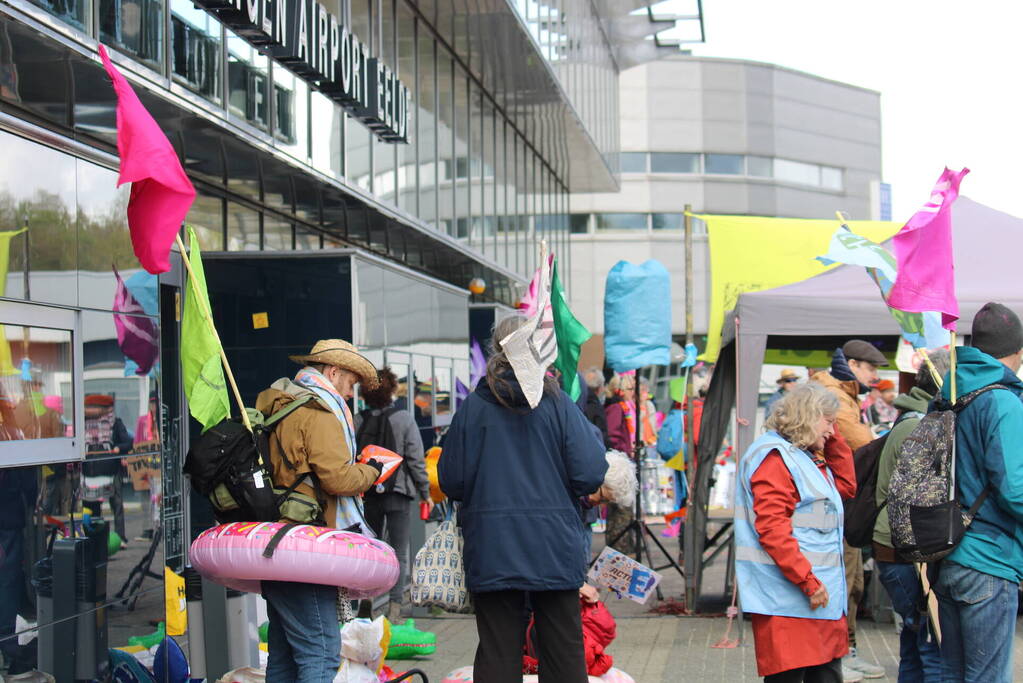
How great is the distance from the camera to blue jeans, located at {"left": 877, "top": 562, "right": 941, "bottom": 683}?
5707 millimetres

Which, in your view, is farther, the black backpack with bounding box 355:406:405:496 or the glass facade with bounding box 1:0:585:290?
the black backpack with bounding box 355:406:405:496

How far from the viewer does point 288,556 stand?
525cm

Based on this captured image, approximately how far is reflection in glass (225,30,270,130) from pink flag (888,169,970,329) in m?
5.10

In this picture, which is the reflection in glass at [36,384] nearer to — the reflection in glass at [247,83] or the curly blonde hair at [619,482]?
the curly blonde hair at [619,482]

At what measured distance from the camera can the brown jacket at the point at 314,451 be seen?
5699mm

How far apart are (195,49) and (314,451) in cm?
388

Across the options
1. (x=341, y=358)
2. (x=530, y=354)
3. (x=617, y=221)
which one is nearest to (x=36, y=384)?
(x=341, y=358)

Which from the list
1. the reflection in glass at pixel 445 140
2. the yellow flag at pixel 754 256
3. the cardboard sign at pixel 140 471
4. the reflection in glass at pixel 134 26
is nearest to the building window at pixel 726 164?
the reflection in glass at pixel 445 140

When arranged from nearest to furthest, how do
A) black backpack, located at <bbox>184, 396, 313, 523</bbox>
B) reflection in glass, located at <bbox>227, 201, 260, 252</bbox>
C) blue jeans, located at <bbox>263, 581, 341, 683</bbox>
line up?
black backpack, located at <bbox>184, 396, 313, 523</bbox> < blue jeans, located at <bbox>263, 581, 341, 683</bbox> < reflection in glass, located at <bbox>227, 201, 260, 252</bbox>

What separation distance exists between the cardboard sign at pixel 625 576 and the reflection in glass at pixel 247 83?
161 inches

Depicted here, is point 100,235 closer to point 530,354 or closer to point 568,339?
point 530,354

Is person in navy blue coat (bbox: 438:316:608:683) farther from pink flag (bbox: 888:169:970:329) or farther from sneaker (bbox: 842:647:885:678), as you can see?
sneaker (bbox: 842:647:885:678)

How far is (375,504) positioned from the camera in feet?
32.5

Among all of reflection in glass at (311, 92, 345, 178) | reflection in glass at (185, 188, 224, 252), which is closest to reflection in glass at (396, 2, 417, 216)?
reflection in glass at (311, 92, 345, 178)
